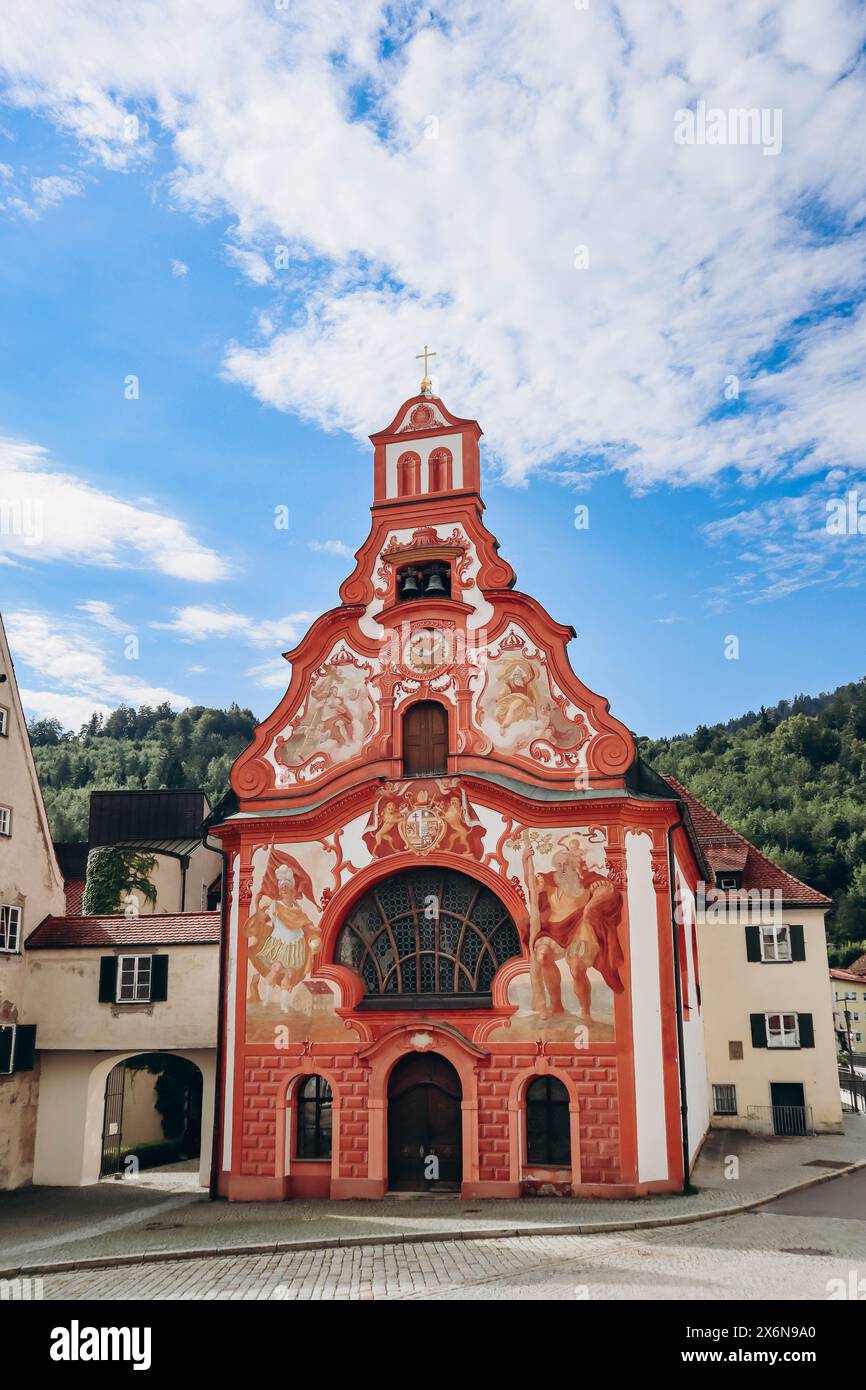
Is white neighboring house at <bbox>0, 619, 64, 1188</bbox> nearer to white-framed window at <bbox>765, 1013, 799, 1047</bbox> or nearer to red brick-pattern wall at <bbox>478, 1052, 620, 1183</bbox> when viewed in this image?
red brick-pattern wall at <bbox>478, 1052, 620, 1183</bbox>

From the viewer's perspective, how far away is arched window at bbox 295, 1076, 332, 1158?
79.2 ft

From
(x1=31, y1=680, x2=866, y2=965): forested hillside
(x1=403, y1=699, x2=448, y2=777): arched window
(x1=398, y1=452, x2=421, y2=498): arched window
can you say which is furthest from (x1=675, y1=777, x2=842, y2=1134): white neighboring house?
(x1=31, y1=680, x2=866, y2=965): forested hillside

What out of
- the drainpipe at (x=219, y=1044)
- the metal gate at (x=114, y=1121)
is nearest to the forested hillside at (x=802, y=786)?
the metal gate at (x=114, y=1121)

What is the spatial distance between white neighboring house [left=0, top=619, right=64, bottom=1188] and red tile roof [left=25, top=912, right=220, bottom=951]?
572mm

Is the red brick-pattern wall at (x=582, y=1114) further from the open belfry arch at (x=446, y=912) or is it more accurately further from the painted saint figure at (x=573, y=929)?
the painted saint figure at (x=573, y=929)

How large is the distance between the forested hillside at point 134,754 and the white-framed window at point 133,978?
225 feet

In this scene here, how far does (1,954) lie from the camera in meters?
27.6

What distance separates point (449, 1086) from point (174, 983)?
782 cm

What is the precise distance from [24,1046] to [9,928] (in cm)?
284

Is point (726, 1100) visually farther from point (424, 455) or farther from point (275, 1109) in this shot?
point (424, 455)

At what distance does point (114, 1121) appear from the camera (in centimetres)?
3516

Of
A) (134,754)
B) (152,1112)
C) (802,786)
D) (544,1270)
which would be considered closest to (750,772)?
(802,786)

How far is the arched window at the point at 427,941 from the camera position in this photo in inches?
937

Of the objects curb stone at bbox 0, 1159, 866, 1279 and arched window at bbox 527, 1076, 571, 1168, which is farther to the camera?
arched window at bbox 527, 1076, 571, 1168
